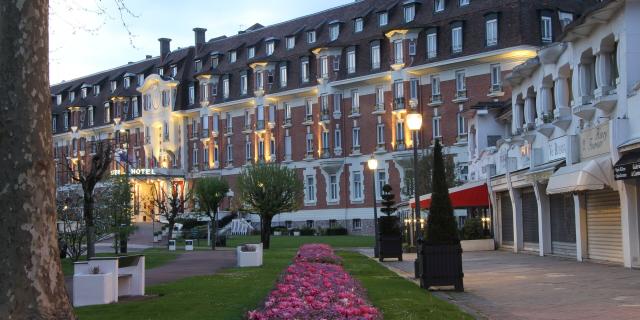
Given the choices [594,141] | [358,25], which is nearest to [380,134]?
[358,25]

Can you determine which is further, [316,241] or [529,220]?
[316,241]

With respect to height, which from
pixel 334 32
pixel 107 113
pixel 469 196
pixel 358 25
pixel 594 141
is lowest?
pixel 469 196

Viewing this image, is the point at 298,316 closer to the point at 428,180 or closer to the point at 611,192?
the point at 611,192

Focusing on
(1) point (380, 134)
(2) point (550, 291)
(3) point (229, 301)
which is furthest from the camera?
(1) point (380, 134)

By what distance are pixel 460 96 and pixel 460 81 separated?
1120mm

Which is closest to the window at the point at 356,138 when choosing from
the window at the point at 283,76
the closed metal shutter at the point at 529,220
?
the window at the point at 283,76

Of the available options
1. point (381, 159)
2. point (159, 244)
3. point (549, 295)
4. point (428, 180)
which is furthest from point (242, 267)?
point (381, 159)

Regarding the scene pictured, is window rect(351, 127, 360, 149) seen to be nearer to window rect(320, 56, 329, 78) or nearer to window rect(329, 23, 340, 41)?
window rect(320, 56, 329, 78)

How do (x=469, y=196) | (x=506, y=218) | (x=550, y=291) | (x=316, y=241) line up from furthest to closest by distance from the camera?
(x=316, y=241)
(x=469, y=196)
(x=506, y=218)
(x=550, y=291)

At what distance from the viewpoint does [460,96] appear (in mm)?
57156

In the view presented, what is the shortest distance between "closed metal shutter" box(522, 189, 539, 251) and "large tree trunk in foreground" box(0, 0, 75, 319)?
85.3ft

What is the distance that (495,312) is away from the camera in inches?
523

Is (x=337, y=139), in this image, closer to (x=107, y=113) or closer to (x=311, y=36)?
(x=311, y=36)

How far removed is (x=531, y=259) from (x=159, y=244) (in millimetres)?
31980
